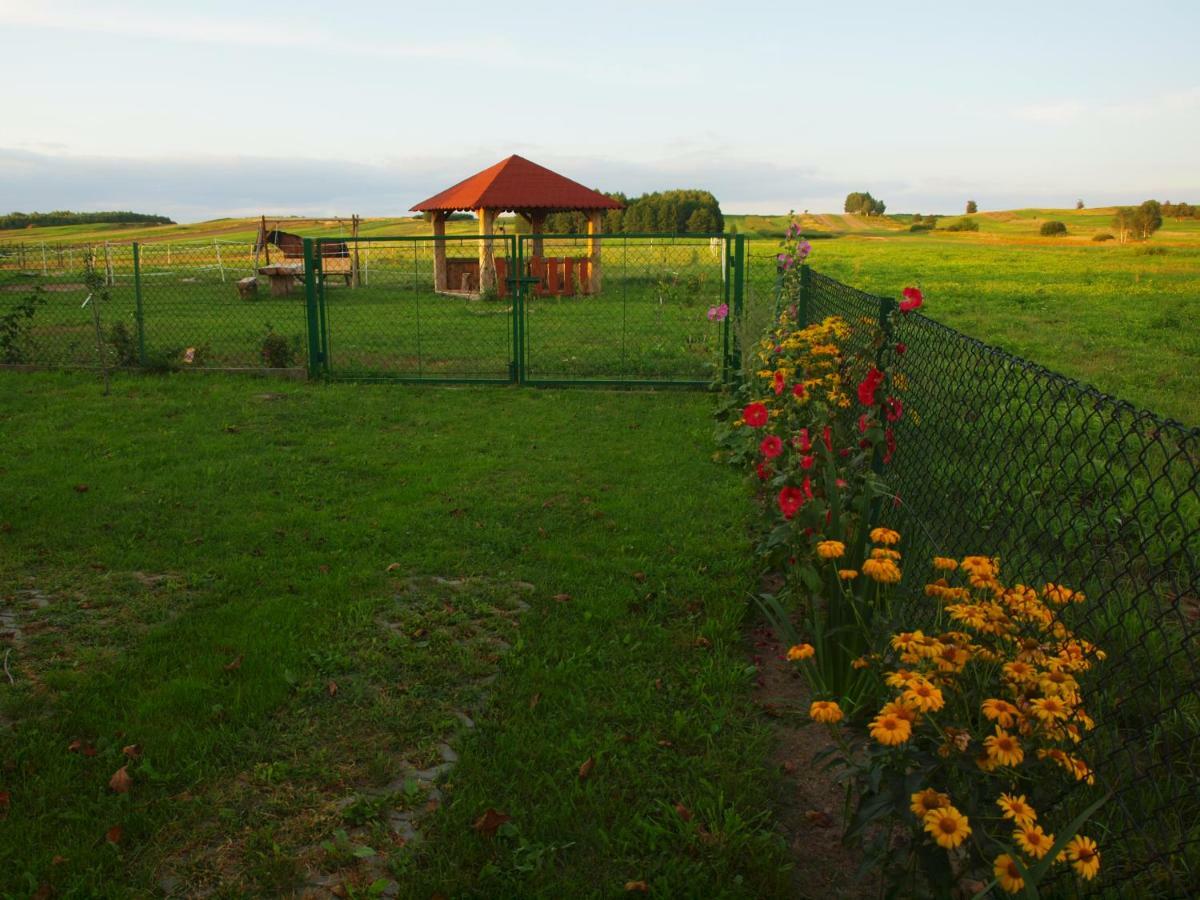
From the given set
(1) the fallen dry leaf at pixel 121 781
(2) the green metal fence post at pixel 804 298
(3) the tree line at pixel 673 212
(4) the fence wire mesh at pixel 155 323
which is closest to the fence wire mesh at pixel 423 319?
(4) the fence wire mesh at pixel 155 323

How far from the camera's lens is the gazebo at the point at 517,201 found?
22456 mm

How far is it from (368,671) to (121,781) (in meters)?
1.07

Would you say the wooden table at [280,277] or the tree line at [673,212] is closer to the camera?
the wooden table at [280,277]

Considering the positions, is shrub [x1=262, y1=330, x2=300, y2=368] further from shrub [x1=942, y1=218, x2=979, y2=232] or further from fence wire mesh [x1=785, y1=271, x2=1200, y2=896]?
shrub [x1=942, y1=218, x2=979, y2=232]

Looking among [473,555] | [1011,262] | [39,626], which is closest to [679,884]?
[473,555]

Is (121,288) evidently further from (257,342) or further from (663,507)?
(663,507)

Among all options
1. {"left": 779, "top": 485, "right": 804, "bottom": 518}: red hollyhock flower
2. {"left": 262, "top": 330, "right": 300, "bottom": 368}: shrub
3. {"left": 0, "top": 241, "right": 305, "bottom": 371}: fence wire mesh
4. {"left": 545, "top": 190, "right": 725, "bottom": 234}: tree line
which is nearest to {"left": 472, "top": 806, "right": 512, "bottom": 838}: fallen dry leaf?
{"left": 779, "top": 485, "right": 804, "bottom": 518}: red hollyhock flower

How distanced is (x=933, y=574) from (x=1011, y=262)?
33780mm

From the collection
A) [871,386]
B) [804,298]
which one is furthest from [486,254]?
[871,386]

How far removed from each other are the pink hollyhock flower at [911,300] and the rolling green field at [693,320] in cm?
475

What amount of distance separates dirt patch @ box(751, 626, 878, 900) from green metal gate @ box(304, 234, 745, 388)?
582cm

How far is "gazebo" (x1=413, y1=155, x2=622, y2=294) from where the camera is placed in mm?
22456

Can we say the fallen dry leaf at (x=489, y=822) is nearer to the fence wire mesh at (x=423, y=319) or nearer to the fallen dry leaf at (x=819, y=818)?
the fallen dry leaf at (x=819, y=818)

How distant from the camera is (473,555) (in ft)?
17.7
